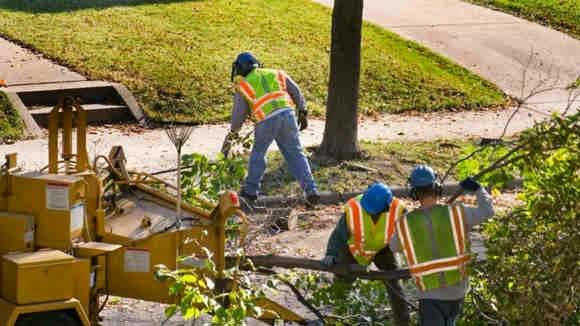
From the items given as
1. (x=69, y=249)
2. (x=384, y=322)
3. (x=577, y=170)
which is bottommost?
(x=384, y=322)

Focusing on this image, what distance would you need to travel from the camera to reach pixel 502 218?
7.85 m

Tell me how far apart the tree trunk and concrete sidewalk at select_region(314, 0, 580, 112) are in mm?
4572

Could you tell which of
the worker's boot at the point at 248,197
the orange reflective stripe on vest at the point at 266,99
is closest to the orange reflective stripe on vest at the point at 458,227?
the orange reflective stripe on vest at the point at 266,99

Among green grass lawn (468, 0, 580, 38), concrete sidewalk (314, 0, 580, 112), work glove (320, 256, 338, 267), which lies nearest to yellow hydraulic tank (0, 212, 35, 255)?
work glove (320, 256, 338, 267)

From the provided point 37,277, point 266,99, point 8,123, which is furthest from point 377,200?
point 8,123

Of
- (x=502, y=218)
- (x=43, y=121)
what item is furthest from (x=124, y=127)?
(x=502, y=218)

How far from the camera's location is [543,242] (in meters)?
7.29

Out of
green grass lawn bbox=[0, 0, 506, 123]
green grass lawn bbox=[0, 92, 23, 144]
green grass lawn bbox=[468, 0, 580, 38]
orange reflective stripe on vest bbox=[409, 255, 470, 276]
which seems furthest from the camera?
green grass lawn bbox=[468, 0, 580, 38]

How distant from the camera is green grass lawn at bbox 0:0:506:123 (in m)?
16.8

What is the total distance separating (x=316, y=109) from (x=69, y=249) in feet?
29.2

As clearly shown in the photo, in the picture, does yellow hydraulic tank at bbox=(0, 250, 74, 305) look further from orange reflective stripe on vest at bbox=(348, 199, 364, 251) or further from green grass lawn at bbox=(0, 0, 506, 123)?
green grass lawn at bbox=(0, 0, 506, 123)

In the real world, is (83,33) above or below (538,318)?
above

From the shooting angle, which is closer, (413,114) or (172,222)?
(172,222)

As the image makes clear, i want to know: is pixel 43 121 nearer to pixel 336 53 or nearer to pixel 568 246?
pixel 336 53
